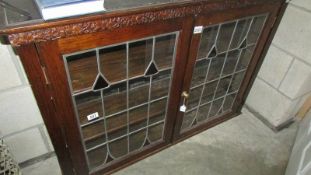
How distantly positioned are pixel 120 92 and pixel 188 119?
674 millimetres

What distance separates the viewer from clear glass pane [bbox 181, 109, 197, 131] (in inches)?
64.8

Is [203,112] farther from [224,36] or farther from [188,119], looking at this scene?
[224,36]

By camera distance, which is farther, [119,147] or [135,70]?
[119,147]

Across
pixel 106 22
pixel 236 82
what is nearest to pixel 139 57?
pixel 106 22

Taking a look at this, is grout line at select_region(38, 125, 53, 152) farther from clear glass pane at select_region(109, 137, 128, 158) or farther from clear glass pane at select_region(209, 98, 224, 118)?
clear glass pane at select_region(209, 98, 224, 118)

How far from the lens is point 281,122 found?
1827 mm

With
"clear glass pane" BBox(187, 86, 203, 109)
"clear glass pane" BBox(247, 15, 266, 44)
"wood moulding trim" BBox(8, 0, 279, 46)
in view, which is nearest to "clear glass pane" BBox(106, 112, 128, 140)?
"clear glass pane" BBox(187, 86, 203, 109)

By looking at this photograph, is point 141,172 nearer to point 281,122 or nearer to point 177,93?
point 177,93

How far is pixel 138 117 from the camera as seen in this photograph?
136 cm

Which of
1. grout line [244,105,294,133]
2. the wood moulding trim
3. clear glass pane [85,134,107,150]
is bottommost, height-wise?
grout line [244,105,294,133]

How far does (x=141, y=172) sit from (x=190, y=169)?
0.33 metres

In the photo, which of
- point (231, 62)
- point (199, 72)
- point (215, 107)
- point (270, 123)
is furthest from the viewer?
point (270, 123)

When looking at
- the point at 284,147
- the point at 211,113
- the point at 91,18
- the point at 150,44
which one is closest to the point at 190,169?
the point at 211,113

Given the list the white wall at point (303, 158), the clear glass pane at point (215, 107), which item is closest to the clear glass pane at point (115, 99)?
the clear glass pane at point (215, 107)
